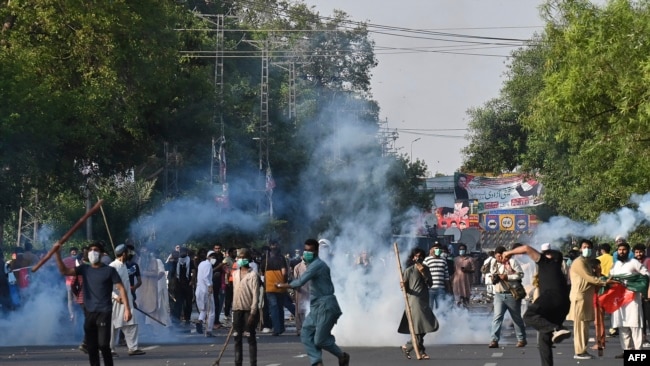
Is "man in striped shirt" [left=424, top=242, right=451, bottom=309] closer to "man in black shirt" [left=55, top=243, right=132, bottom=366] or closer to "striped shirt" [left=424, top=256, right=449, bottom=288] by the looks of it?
"striped shirt" [left=424, top=256, right=449, bottom=288]

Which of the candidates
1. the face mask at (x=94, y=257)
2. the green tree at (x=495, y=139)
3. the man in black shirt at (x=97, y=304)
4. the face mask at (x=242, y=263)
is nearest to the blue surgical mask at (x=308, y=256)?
the face mask at (x=242, y=263)

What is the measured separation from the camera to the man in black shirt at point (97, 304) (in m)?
16.5

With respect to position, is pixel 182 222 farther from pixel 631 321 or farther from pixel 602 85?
pixel 631 321

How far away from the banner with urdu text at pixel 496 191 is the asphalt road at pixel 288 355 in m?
50.9

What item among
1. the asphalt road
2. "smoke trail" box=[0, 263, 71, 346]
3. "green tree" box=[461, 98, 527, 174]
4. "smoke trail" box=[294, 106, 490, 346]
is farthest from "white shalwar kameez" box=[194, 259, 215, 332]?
"green tree" box=[461, 98, 527, 174]

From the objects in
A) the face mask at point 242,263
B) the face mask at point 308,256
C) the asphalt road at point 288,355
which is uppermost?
the face mask at point 308,256

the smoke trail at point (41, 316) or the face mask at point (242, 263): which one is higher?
the face mask at point (242, 263)

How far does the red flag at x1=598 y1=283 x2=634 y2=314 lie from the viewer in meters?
21.0

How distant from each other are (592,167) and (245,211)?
25505 mm

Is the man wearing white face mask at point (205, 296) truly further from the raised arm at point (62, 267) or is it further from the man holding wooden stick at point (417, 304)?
the raised arm at point (62, 267)

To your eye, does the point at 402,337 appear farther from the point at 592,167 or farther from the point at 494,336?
the point at 592,167

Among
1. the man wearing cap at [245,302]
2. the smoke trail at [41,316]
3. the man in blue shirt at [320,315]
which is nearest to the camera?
the man in blue shirt at [320,315]

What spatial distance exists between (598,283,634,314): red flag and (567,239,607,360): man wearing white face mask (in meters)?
0.19

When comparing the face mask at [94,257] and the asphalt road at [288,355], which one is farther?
the asphalt road at [288,355]
